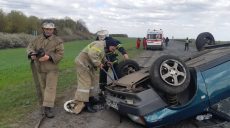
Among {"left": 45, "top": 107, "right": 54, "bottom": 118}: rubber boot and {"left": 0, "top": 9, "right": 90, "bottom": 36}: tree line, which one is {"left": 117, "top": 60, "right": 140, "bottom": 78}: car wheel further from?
{"left": 0, "top": 9, "right": 90, "bottom": 36}: tree line

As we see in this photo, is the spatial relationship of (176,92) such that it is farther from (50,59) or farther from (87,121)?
(50,59)

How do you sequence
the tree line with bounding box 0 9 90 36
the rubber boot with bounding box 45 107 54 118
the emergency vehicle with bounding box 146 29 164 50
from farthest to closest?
the tree line with bounding box 0 9 90 36
the emergency vehicle with bounding box 146 29 164 50
the rubber boot with bounding box 45 107 54 118

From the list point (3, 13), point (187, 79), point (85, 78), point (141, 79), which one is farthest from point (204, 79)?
point (3, 13)

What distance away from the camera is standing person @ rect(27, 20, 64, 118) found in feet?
25.1

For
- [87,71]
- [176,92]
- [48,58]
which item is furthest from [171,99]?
[48,58]

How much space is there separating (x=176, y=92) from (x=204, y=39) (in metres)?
3.06

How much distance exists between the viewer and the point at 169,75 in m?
6.00

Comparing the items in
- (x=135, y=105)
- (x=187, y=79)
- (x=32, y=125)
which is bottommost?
(x=32, y=125)

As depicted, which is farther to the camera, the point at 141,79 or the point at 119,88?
the point at 119,88

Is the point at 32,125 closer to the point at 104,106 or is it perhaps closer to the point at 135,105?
the point at 104,106

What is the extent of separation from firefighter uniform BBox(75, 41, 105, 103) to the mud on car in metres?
1.49

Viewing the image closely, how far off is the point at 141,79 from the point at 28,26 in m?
94.3

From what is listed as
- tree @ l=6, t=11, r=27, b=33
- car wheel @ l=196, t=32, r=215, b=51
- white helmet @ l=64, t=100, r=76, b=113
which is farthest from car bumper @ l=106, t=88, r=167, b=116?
tree @ l=6, t=11, r=27, b=33

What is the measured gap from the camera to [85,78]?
25.6 ft
